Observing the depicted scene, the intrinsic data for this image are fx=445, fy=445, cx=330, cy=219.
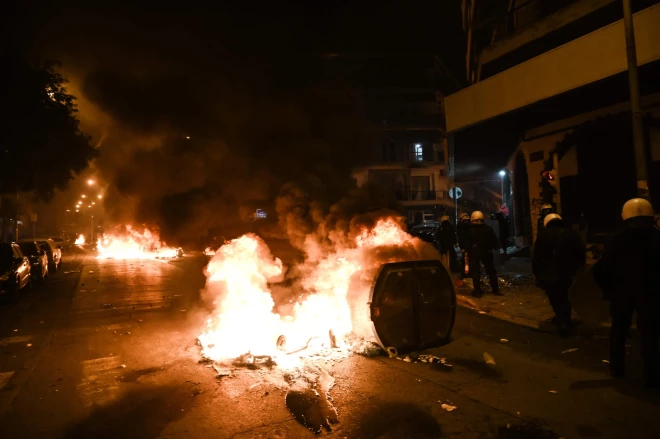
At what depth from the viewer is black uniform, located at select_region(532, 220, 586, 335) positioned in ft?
21.6

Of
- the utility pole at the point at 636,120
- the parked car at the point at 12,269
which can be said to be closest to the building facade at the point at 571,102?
the utility pole at the point at 636,120

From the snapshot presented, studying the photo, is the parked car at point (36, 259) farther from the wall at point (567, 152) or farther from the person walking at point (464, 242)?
the wall at point (567, 152)

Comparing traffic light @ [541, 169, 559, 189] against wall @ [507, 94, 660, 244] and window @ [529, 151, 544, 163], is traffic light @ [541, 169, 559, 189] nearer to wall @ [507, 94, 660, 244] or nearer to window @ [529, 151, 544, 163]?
wall @ [507, 94, 660, 244]

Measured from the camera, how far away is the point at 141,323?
8.25 meters

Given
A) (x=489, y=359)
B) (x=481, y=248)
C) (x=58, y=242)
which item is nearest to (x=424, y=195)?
(x=58, y=242)

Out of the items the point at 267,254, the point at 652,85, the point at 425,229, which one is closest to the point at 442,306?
the point at 267,254

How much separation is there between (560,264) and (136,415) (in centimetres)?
588

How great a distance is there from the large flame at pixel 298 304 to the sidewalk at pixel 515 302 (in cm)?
275

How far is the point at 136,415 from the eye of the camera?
4195 millimetres

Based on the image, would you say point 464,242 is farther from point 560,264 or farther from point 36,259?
point 36,259

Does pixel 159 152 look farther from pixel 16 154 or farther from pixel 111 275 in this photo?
pixel 16 154

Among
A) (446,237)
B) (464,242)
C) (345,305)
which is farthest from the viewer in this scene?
(446,237)

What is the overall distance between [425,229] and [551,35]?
31.4 feet

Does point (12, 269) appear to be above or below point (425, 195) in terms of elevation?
below
